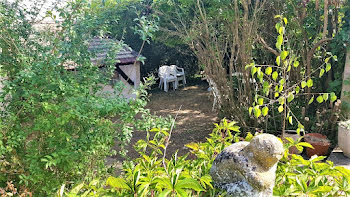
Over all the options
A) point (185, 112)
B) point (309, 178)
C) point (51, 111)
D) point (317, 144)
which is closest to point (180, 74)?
point (185, 112)

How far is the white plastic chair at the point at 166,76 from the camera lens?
35.4 ft

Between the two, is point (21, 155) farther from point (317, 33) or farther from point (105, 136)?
point (317, 33)

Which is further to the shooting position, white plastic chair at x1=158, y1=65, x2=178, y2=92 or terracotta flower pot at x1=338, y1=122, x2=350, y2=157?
white plastic chair at x1=158, y1=65, x2=178, y2=92

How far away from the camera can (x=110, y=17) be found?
120 inches

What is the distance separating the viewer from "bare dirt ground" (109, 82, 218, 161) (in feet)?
20.7

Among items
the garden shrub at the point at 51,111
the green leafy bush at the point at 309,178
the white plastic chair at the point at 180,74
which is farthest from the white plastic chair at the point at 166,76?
the green leafy bush at the point at 309,178

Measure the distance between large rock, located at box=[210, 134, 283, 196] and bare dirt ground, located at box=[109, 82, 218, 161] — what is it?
3.71 meters

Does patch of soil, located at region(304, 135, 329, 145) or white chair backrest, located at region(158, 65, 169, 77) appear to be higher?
white chair backrest, located at region(158, 65, 169, 77)

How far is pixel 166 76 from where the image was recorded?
10820 millimetres

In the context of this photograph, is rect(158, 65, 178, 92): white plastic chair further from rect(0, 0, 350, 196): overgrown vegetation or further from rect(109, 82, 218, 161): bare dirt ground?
rect(0, 0, 350, 196): overgrown vegetation

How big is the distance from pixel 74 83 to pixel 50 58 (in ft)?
0.96

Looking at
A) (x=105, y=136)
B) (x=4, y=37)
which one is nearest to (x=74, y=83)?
(x=105, y=136)

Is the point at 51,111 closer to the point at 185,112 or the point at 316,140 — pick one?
the point at 316,140

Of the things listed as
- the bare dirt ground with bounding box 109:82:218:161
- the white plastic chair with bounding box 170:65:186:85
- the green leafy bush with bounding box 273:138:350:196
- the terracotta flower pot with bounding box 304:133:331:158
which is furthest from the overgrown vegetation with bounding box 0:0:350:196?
the white plastic chair with bounding box 170:65:186:85
